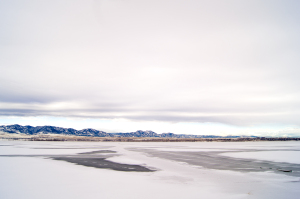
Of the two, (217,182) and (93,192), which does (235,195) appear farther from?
(93,192)

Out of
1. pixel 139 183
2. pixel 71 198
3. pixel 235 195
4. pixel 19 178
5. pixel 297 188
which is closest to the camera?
pixel 71 198

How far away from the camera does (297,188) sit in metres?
12.8

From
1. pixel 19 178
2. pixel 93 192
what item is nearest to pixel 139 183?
pixel 93 192

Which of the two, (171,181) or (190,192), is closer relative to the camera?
(190,192)

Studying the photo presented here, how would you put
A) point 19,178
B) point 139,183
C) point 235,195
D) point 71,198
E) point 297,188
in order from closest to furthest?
1. point 71,198
2. point 235,195
3. point 297,188
4. point 139,183
5. point 19,178

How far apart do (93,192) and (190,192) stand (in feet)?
19.0

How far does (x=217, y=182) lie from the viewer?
14453 mm

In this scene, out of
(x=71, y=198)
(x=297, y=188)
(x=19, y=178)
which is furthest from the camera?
(x=19, y=178)

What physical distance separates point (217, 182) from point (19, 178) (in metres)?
15.2

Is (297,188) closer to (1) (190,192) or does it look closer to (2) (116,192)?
(1) (190,192)

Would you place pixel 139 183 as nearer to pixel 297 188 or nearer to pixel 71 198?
pixel 71 198

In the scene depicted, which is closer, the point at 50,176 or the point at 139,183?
the point at 139,183

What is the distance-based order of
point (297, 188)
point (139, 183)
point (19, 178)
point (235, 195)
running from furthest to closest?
1. point (19, 178)
2. point (139, 183)
3. point (297, 188)
4. point (235, 195)

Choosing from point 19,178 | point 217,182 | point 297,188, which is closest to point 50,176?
point 19,178
